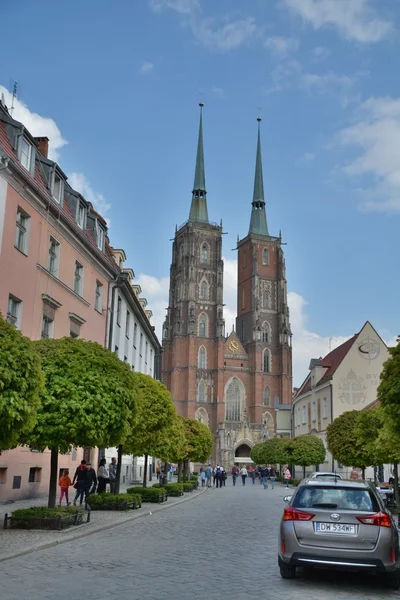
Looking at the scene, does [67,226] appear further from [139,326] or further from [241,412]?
[241,412]

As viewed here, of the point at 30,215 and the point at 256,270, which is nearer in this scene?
the point at 30,215

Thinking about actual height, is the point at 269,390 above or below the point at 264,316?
below

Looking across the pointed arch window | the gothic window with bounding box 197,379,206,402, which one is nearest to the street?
the gothic window with bounding box 197,379,206,402

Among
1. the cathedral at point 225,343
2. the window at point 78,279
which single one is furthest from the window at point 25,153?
the cathedral at point 225,343

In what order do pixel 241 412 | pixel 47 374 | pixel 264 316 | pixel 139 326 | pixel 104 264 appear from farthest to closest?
pixel 264 316 → pixel 241 412 → pixel 139 326 → pixel 104 264 → pixel 47 374

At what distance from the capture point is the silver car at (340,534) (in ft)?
28.0

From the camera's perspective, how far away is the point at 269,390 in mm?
106625

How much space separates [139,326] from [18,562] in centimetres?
3336

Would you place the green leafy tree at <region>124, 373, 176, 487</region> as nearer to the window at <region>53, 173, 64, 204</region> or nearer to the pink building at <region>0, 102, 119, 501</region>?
the pink building at <region>0, 102, 119, 501</region>

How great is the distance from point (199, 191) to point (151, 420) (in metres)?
101

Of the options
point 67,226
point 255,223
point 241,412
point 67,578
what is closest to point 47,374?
point 67,578

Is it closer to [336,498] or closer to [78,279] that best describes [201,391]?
[78,279]

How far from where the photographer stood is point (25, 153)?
23.0 meters

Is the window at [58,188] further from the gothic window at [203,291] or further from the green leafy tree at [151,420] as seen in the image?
the gothic window at [203,291]
